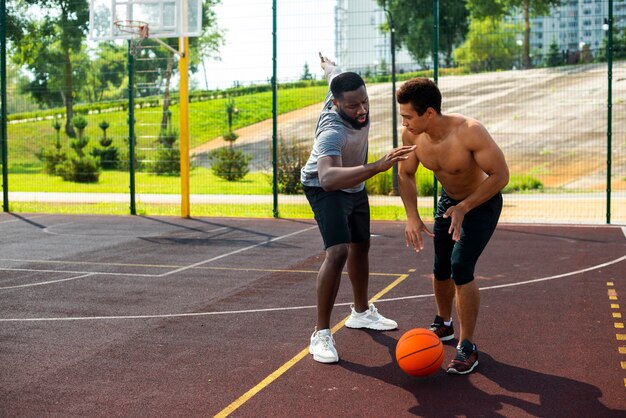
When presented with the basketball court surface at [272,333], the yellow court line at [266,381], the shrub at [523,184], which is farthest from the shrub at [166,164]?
the yellow court line at [266,381]

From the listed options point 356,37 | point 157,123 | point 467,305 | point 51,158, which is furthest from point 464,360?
point 51,158

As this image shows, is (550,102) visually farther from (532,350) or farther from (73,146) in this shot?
(532,350)

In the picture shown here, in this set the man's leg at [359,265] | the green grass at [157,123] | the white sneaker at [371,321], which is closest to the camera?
the man's leg at [359,265]

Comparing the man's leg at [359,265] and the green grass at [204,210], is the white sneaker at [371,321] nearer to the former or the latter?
the man's leg at [359,265]

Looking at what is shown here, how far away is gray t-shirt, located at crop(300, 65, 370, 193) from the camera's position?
5828 millimetres

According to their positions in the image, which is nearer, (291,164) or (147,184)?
(291,164)

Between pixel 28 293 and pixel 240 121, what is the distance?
15130 mm

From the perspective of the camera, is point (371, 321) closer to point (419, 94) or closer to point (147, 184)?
point (419, 94)

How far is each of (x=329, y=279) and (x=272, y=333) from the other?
978 mm

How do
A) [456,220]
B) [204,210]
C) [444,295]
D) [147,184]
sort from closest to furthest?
[456,220], [444,295], [204,210], [147,184]

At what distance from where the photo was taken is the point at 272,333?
22.2 feet

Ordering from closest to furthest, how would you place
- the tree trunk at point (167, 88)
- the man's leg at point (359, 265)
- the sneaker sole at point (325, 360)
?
the sneaker sole at point (325, 360) < the man's leg at point (359, 265) < the tree trunk at point (167, 88)

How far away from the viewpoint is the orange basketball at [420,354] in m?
5.38

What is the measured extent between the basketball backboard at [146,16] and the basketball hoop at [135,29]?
0.15 ft
